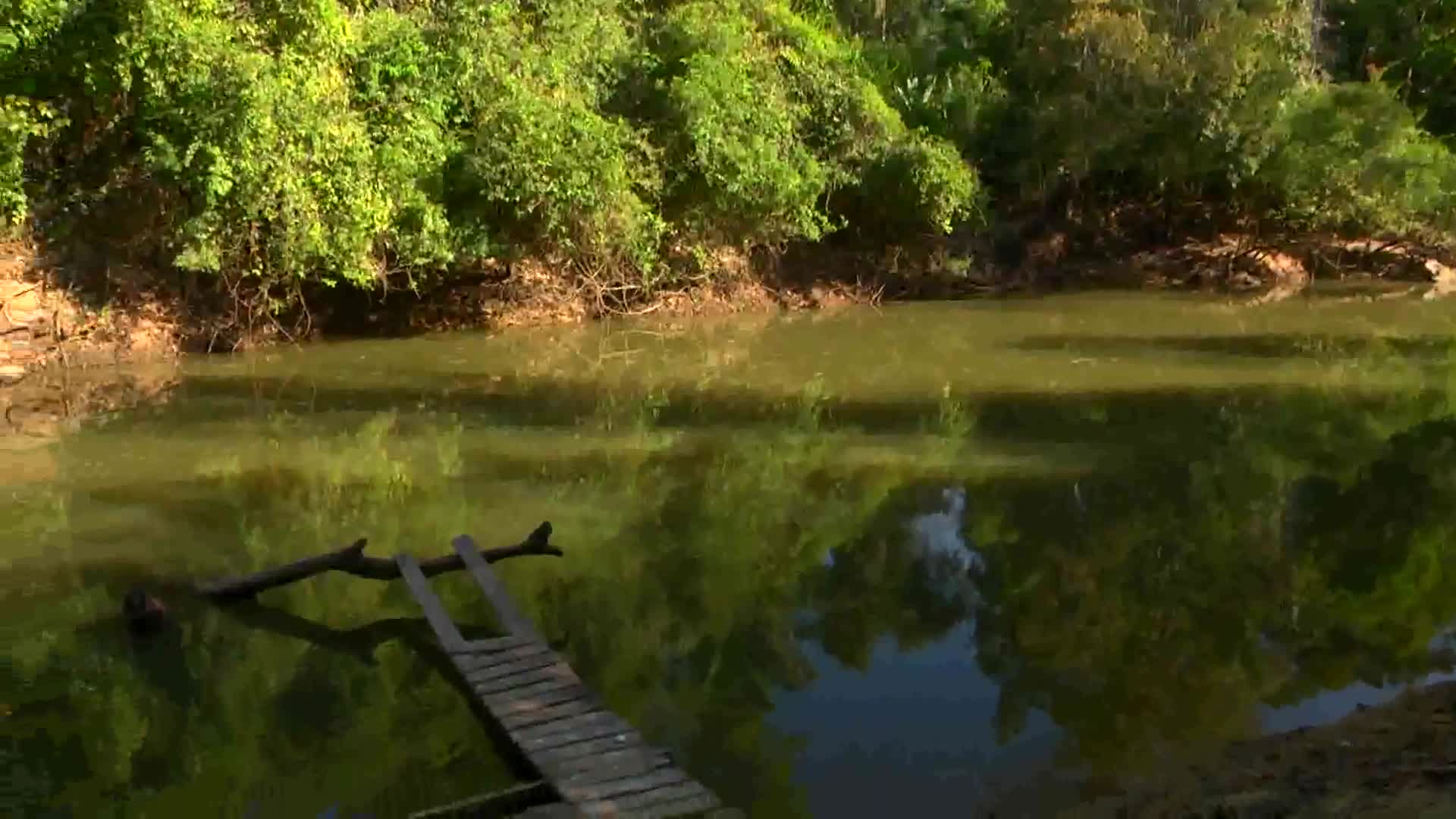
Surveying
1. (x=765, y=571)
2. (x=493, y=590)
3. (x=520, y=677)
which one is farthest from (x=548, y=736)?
(x=765, y=571)

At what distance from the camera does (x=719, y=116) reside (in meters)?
19.1

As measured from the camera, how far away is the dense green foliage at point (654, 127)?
15078 mm

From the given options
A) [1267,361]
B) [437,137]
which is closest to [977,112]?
[1267,361]

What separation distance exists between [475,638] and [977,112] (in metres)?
19.0

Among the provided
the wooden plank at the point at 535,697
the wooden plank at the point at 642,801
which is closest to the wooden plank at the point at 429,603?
the wooden plank at the point at 535,697

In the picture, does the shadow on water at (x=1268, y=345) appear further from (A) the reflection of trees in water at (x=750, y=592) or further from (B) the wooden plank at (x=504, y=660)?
(B) the wooden plank at (x=504, y=660)

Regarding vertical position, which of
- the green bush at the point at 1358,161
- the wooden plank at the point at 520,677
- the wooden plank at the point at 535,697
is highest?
the green bush at the point at 1358,161

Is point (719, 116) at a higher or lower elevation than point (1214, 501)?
higher

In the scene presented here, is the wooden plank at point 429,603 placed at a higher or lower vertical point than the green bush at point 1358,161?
lower

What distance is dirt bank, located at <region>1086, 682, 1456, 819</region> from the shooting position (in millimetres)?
4516

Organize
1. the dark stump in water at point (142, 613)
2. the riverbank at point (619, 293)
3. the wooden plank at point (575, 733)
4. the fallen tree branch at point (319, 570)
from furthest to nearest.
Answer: the riverbank at point (619, 293)
the fallen tree branch at point (319, 570)
the dark stump in water at point (142, 613)
the wooden plank at point (575, 733)

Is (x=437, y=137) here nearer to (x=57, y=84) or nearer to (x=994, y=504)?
(x=57, y=84)

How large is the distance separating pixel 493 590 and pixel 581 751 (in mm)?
2056

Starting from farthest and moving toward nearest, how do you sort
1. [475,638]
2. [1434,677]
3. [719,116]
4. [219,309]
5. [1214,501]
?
[719,116] → [219,309] → [1214,501] → [475,638] → [1434,677]
